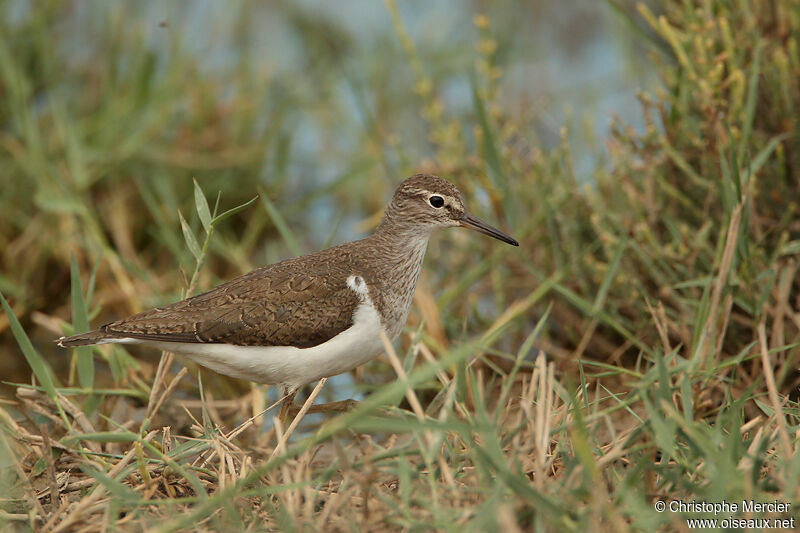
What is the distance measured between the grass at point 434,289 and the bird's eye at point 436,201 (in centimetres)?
63

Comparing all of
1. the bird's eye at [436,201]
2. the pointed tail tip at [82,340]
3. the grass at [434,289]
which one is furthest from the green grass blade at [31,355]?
the bird's eye at [436,201]

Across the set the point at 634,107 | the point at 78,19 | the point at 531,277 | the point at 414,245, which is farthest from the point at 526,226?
the point at 78,19

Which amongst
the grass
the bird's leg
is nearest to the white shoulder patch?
the grass

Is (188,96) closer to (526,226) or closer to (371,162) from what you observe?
(371,162)

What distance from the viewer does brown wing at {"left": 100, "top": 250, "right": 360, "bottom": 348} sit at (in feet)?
13.3

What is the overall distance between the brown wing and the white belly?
0.04 meters

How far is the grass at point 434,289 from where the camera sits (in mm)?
2883

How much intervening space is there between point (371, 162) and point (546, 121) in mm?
1356

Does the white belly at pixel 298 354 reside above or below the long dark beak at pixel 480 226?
below

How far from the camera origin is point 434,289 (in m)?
6.09

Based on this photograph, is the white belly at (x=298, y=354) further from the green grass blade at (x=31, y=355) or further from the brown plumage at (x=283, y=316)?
the green grass blade at (x=31, y=355)

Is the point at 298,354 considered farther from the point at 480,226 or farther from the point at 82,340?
the point at 480,226

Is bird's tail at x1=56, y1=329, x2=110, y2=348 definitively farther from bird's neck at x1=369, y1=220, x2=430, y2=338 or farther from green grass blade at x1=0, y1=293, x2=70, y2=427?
bird's neck at x1=369, y1=220, x2=430, y2=338

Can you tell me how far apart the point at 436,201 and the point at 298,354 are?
44.4 inches
